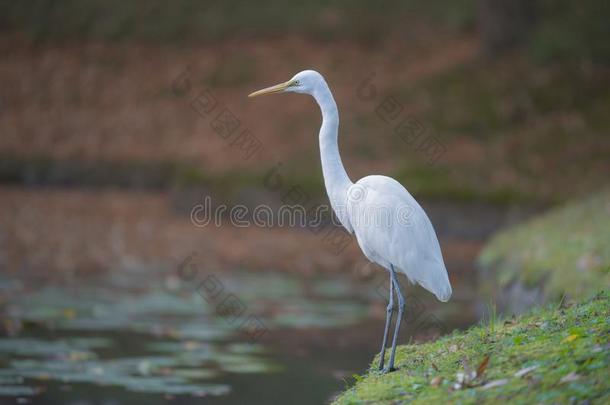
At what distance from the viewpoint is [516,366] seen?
491 centimetres

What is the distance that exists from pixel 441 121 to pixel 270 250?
224 inches

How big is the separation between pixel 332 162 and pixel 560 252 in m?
4.53

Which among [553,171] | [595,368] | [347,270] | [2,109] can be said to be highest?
[2,109]

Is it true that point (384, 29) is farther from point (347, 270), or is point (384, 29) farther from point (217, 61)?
point (347, 270)

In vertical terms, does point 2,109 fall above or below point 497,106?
above

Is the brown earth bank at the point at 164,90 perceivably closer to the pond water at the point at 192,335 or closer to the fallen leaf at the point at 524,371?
the pond water at the point at 192,335

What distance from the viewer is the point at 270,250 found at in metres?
15.4

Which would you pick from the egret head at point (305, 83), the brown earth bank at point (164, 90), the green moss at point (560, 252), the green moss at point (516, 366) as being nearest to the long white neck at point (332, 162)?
the egret head at point (305, 83)

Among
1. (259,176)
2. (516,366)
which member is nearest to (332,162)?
(516,366)

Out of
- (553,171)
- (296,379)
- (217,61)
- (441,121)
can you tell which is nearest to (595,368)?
(296,379)

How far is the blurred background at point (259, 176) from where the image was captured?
935 cm

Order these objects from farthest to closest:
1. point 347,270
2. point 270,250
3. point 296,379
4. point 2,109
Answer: point 2,109 → point 270,250 → point 347,270 → point 296,379

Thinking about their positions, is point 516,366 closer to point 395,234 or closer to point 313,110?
point 395,234

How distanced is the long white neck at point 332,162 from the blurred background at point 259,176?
2.03 m
